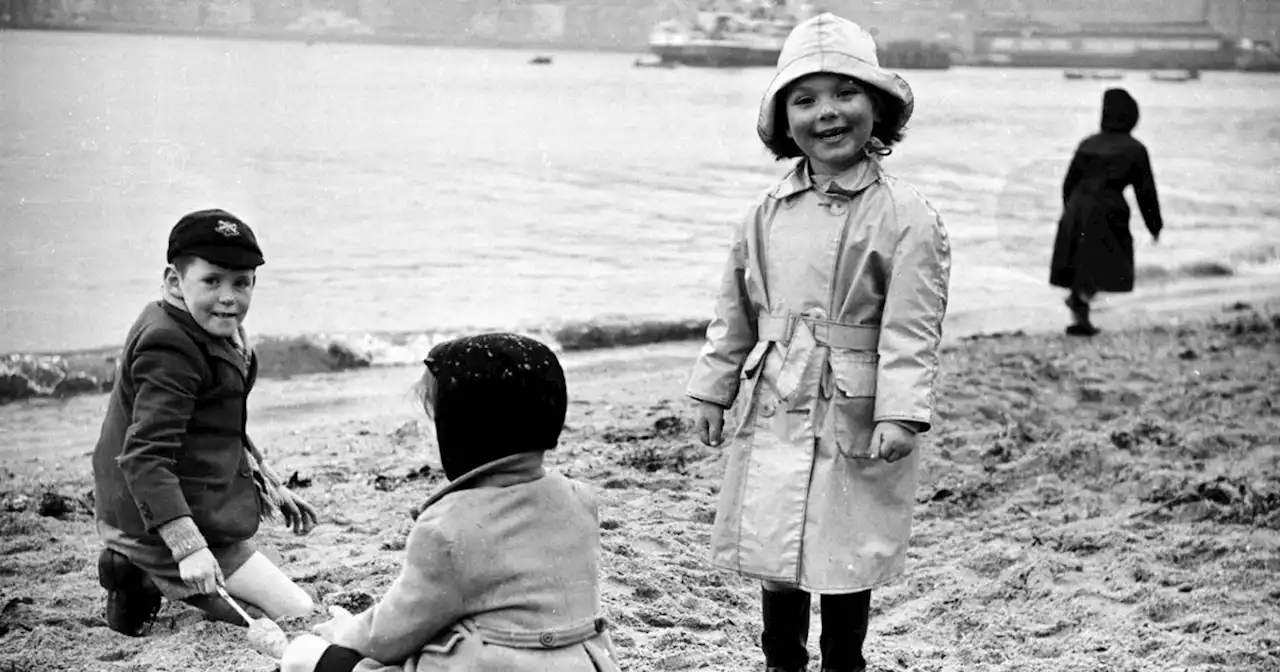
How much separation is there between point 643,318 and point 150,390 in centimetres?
694

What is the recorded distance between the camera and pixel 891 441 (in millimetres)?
2850

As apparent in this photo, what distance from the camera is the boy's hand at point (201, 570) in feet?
9.46

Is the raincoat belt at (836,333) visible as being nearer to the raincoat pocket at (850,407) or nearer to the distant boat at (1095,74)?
the raincoat pocket at (850,407)

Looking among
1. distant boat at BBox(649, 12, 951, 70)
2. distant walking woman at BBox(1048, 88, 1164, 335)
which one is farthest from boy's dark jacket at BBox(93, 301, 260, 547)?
distant boat at BBox(649, 12, 951, 70)

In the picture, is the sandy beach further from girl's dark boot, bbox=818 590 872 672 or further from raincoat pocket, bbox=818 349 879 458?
raincoat pocket, bbox=818 349 879 458

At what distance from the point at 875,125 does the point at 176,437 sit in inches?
69.2

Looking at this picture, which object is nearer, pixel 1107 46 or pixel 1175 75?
pixel 1107 46

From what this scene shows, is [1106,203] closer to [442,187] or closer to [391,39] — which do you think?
[442,187]

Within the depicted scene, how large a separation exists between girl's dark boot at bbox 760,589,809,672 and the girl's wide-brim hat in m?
1.17

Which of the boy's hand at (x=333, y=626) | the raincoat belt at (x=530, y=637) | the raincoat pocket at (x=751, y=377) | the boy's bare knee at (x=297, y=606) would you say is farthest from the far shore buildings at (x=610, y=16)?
the raincoat belt at (x=530, y=637)

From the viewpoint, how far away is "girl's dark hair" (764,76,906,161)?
10.3ft

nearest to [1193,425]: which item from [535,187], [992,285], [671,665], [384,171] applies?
[671,665]

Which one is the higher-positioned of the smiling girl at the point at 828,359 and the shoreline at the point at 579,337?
the smiling girl at the point at 828,359

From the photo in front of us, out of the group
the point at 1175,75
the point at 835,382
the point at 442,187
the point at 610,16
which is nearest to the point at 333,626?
the point at 835,382
